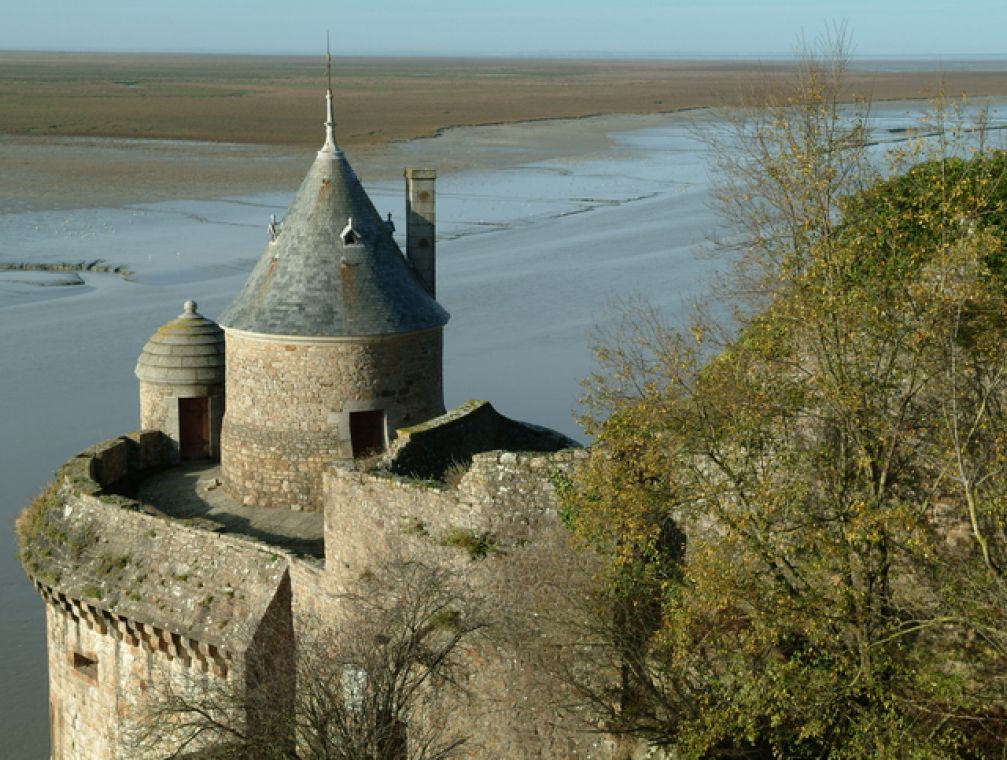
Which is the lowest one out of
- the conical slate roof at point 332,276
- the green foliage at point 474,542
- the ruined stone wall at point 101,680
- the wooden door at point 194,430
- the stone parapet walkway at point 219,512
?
the ruined stone wall at point 101,680

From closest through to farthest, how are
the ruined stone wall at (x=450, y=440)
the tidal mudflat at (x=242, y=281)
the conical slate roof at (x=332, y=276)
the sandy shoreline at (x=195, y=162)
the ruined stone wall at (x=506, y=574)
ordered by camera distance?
1. the ruined stone wall at (x=506, y=574)
2. the ruined stone wall at (x=450, y=440)
3. the conical slate roof at (x=332, y=276)
4. the tidal mudflat at (x=242, y=281)
5. the sandy shoreline at (x=195, y=162)

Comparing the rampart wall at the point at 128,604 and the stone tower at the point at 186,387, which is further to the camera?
the stone tower at the point at 186,387

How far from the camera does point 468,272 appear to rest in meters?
46.3

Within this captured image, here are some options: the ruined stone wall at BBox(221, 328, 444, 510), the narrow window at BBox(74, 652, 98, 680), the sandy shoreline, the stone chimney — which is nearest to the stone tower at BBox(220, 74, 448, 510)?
the ruined stone wall at BBox(221, 328, 444, 510)

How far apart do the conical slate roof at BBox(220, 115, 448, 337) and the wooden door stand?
2458 millimetres

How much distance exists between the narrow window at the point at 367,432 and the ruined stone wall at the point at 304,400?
128 mm

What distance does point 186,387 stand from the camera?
70.7 ft

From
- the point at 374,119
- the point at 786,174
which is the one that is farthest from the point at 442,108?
the point at 786,174

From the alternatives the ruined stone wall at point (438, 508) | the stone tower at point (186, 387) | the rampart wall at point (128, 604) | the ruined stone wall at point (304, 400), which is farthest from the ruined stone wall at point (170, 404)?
the ruined stone wall at point (438, 508)

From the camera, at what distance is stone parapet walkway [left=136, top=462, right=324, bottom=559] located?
59.3 feet

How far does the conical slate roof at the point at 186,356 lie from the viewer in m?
21.5

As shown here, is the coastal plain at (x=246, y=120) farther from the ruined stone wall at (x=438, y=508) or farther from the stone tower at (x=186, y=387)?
the ruined stone wall at (x=438, y=508)

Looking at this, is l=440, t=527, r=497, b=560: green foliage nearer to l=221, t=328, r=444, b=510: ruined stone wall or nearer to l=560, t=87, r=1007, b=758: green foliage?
l=560, t=87, r=1007, b=758: green foliage

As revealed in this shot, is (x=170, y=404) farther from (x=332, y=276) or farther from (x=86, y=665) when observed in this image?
(x=86, y=665)
